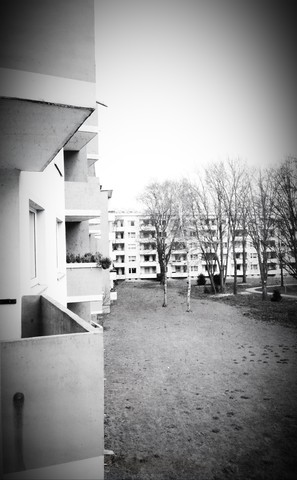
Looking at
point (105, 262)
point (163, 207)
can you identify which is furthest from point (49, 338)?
point (163, 207)

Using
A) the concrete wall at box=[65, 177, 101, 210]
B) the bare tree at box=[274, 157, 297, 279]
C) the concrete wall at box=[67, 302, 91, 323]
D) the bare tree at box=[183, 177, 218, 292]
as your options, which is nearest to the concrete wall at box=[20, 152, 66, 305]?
the concrete wall at box=[65, 177, 101, 210]

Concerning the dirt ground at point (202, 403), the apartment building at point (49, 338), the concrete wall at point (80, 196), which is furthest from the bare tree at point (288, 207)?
the apartment building at point (49, 338)

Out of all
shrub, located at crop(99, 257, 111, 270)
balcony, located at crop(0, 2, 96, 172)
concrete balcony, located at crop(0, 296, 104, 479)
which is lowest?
concrete balcony, located at crop(0, 296, 104, 479)

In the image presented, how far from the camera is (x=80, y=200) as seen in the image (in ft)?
39.5

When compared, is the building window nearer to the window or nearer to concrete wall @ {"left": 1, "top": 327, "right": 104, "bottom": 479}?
the window

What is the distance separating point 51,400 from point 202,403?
6.57 meters

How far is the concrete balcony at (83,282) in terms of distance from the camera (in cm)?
1118

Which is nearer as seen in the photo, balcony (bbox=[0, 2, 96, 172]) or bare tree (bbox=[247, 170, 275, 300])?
balcony (bbox=[0, 2, 96, 172])

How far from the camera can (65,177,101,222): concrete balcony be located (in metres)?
11.9

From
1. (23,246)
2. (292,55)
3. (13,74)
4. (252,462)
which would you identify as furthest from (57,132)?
(292,55)

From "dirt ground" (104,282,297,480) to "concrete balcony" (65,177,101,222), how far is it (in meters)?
5.69

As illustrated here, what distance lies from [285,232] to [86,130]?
1212cm

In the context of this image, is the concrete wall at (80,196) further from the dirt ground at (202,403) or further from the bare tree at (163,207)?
the bare tree at (163,207)

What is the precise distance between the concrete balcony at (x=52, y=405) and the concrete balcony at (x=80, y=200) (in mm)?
9646
